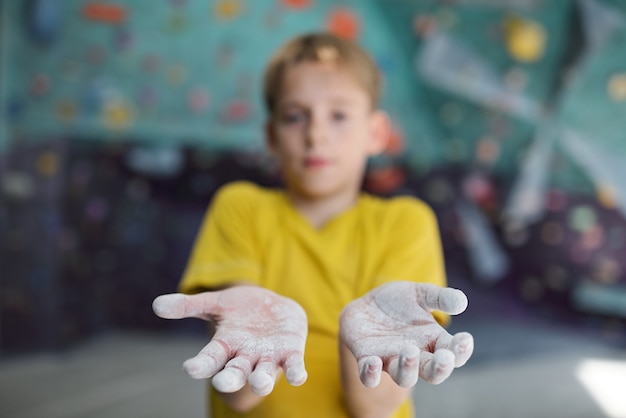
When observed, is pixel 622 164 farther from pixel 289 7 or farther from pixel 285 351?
pixel 285 351

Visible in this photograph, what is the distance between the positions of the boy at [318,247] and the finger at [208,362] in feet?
0.29

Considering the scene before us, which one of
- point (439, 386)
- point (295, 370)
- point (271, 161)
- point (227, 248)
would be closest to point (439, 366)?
point (295, 370)

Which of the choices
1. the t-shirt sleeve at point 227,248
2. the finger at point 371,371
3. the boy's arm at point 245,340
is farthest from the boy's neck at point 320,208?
the finger at point 371,371

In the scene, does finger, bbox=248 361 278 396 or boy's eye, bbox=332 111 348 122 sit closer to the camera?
finger, bbox=248 361 278 396

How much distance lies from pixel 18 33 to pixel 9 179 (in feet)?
1.74

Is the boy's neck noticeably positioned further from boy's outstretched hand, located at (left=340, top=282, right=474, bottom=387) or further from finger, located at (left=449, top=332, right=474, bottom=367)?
finger, located at (left=449, top=332, right=474, bottom=367)

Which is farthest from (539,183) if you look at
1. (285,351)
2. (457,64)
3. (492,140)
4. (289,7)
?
(285,351)

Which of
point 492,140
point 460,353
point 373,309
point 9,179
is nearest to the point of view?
point 460,353

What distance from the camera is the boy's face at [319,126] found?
1.11 metres

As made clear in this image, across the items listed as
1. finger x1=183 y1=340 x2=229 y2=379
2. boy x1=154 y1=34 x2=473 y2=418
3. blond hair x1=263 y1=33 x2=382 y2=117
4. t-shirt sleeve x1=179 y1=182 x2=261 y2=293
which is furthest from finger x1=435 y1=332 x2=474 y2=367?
blond hair x1=263 y1=33 x2=382 y2=117

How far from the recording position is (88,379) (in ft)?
6.59

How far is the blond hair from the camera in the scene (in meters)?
1.15

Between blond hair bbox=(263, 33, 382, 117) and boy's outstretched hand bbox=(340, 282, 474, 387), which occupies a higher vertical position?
blond hair bbox=(263, 33, 382, 117)

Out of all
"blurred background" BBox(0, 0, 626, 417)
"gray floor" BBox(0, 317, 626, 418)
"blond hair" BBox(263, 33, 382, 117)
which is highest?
"blond hair" BBox(263, 33, 382, 117)
